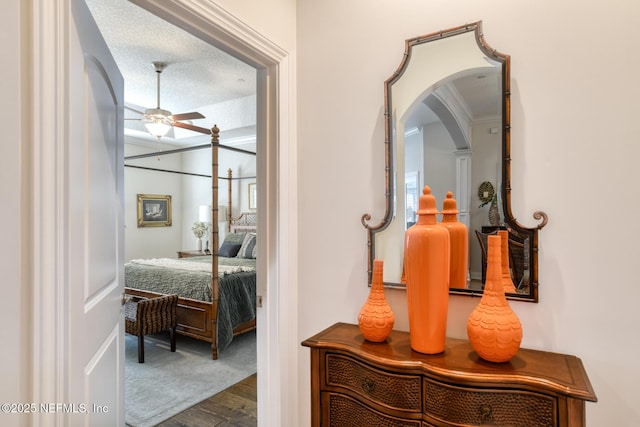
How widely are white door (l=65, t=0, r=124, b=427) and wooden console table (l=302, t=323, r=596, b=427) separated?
77 centimetres

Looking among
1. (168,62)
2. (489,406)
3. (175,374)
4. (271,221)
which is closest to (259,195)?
(271,221)

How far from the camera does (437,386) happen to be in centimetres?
107

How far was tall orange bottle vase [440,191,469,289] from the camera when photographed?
1.35m

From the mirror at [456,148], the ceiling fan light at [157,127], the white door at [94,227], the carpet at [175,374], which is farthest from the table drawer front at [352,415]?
the ceiling fan light at [157,127]

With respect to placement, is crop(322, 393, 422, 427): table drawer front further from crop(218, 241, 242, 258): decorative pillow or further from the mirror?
crop(218, 241, 242, 258): decorative pillow

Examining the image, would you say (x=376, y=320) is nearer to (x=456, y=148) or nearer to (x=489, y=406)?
(x=489, y=406)

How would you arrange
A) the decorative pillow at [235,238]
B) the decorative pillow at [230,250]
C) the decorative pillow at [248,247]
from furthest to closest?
the decorative pillow at [235,238], the decorative pillow at [230,250], the decorative pillow at [248,247]

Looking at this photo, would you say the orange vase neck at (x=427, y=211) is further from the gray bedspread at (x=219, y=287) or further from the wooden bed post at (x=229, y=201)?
the wooden bed post at (x=229, y=201)

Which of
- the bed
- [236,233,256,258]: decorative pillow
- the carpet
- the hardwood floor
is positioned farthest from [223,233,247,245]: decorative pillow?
the hardwood floor

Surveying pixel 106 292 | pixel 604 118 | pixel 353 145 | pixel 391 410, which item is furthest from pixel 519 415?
pixel 106 292

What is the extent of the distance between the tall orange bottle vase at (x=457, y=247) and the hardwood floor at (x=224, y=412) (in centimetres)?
175

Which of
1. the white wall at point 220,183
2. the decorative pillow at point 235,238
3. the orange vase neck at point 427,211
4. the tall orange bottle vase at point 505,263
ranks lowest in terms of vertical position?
the decorative pillow at point 235,238

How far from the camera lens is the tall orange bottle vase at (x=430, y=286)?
1.16 meters

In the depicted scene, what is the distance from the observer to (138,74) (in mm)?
3836
